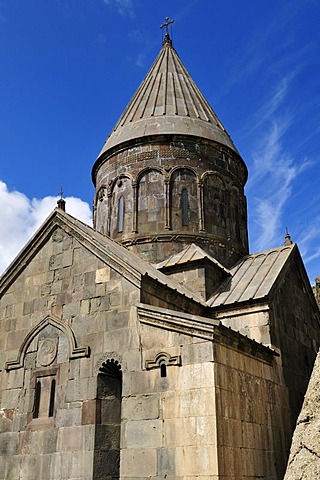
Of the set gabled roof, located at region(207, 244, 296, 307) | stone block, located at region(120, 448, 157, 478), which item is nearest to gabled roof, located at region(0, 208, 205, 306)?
gabled roof, located at region(207, 244, 296, 307)

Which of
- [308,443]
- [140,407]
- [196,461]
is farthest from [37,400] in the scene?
[308,443]

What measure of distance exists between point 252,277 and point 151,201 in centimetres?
348

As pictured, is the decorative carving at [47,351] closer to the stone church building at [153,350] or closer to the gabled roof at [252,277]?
the stone church building at [153,350]

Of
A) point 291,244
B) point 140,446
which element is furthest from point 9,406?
point 291,244

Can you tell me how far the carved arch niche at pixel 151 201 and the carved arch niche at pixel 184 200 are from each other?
29 cm

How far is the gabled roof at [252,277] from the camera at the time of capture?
390 inches

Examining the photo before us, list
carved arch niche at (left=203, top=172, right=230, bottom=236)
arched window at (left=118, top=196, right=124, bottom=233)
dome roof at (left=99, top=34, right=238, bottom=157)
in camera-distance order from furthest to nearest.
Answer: dome roof at (left=99, top=34, right=238, bottom=157) < arched window at (left=118, top=196, right=124, bottom=233) < carved arch niche at (left=203, top=172, right=230, bottom=236)

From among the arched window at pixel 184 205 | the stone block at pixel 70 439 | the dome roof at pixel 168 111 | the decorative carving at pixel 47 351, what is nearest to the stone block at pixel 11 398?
the decorative carving at pixel 47 351

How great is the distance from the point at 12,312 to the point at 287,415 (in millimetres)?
5285

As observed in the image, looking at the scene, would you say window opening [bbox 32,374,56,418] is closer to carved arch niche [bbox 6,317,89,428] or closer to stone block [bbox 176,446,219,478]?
carved arch niche [bbox 6,317,89,428]

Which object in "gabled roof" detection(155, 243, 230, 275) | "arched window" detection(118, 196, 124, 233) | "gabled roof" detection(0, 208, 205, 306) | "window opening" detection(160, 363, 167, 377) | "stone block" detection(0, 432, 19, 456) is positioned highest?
"arched window" detection(118, 196, 124, 233)

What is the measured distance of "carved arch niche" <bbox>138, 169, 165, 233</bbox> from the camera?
12.5 m

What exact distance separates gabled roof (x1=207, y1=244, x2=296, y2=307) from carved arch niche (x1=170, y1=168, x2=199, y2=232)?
1.65 m

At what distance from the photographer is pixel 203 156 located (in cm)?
1338
